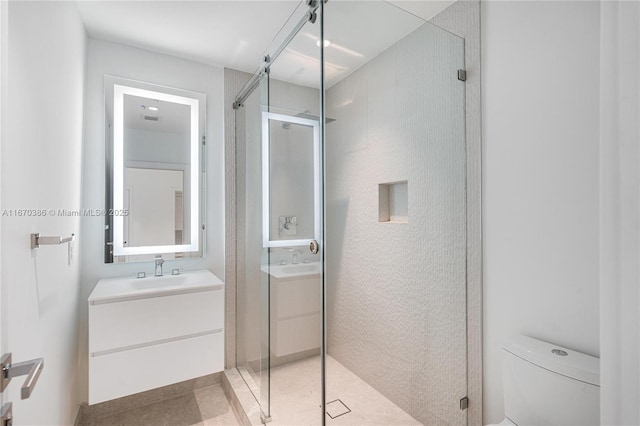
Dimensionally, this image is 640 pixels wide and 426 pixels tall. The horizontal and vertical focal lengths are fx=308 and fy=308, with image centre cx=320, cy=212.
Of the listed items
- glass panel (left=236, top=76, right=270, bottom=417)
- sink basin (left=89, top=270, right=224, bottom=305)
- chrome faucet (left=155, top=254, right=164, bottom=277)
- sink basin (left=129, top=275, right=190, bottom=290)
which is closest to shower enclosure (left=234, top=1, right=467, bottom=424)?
glass panel (left=236, top=76, right=270, bottom=417)

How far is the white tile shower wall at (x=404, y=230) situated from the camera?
139 cm

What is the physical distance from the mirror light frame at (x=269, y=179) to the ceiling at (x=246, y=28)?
200mm

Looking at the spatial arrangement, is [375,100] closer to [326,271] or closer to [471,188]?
[471,188]

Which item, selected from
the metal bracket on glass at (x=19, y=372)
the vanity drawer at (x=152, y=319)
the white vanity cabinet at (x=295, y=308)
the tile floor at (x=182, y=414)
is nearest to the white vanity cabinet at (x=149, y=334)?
the vanity drawer at (x=152, y=319)

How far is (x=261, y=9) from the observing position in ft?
5.83

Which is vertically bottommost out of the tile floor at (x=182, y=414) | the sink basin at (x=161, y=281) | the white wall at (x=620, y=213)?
the tile floor at (x=182, y=414)

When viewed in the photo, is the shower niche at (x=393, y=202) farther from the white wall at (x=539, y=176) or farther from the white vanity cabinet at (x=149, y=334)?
the white vanity cabinet at (x=149, y=334)

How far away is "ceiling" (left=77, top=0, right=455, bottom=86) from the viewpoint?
4.48 feet

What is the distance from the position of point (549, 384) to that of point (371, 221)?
0.88 metres

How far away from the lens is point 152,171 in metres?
2.21

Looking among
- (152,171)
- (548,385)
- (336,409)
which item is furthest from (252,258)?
(548,385)

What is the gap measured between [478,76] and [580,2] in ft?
1.39

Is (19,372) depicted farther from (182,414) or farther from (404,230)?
(182,414)

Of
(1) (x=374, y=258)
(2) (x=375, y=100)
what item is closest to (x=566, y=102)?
(2) (x=375, y=100)
